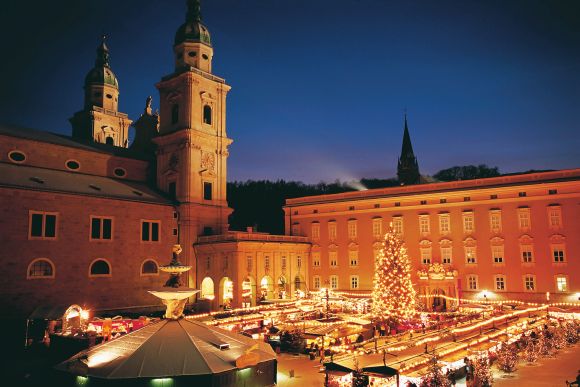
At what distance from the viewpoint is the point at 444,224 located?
40219 millimetres

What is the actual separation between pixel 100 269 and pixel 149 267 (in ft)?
14.7

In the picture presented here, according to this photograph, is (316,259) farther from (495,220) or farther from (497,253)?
(495,220)

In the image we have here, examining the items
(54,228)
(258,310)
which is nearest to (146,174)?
(54,228)

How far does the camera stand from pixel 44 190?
3256cm

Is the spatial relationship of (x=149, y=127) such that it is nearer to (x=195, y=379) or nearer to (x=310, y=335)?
(x=310, y=335)

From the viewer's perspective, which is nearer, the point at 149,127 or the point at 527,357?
the point at 527,357

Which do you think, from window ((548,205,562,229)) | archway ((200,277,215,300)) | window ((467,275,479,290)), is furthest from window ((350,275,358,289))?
window ((548,205,562,229))

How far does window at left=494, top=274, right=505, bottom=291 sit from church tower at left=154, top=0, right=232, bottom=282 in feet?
82.9

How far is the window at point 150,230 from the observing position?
127 feet

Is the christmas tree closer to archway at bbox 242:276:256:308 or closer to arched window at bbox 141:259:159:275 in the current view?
archway at bbox 242:276:256:308

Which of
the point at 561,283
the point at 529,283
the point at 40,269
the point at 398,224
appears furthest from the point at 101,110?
the point at 561,283

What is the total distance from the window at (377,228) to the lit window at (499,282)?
420 inches

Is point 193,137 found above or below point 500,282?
above

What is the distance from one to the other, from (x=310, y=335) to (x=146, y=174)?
29428 millimetres
